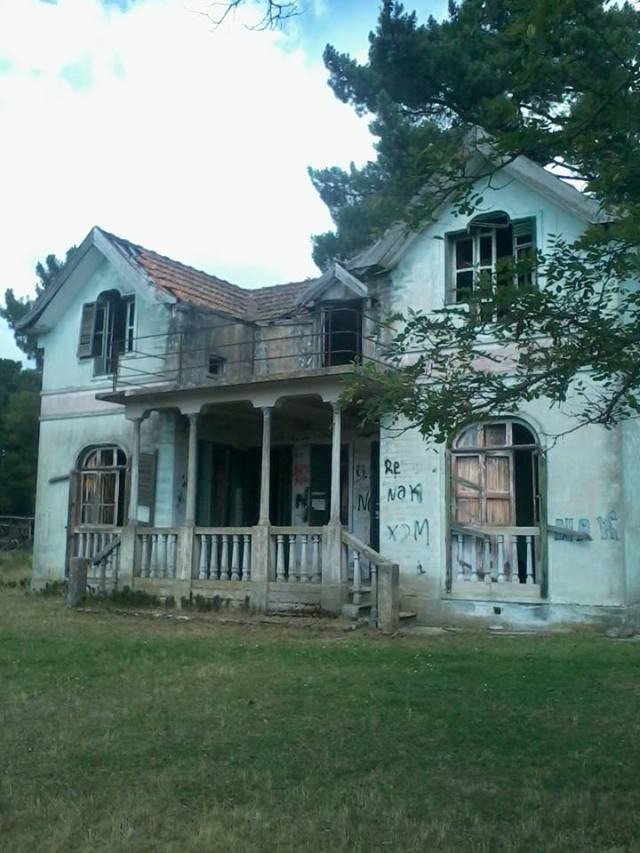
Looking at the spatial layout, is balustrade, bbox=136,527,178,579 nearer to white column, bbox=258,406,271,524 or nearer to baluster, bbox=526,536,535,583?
white column, bbox=258,406,271,524

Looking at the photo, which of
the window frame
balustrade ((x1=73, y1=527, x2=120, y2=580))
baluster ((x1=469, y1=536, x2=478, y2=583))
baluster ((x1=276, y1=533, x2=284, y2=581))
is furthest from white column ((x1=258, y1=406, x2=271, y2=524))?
the window frame

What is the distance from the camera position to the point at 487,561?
13867 millimetres

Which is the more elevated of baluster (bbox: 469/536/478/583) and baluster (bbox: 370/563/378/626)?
baluster (bbox: 469/536/478/583)

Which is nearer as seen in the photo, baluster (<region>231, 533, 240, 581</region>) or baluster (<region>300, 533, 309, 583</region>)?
baluster (<region>300, 533, 309, 583</region>)

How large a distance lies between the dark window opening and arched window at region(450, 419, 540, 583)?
10.5ft

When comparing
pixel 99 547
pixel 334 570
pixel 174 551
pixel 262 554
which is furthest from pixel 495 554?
pixel 99 547

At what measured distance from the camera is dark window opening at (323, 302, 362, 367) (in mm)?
16484

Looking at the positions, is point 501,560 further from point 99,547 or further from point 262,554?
point 99,547

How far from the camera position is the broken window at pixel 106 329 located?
61.4 feet

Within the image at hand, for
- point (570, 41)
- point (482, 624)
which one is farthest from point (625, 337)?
point (482, 624)

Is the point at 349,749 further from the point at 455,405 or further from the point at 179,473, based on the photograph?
the point at 179,473

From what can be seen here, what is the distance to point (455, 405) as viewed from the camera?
6074 millimetres

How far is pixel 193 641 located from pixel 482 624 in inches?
172

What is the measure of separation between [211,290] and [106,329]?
2349 millimetres
